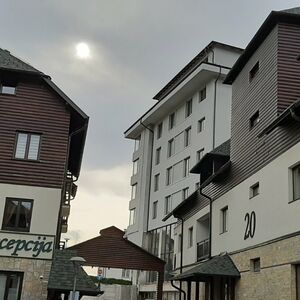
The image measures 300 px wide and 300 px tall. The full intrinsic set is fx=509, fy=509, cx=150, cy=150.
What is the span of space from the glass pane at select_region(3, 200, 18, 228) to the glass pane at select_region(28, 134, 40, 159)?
1.89m

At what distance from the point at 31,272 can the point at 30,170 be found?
3.72 metres

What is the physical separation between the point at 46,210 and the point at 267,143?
839 cm

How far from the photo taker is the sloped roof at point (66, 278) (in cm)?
1836

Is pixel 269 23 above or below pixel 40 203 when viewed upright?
above

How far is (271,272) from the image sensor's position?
1483 centimetres

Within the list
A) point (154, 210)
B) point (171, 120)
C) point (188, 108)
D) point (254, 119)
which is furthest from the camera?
point (154, 210)

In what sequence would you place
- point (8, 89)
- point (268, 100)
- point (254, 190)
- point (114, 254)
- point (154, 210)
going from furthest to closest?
point (154, 210) < point (114, 254) < point (8, 89) < point (254, 190) < point (268, 100)

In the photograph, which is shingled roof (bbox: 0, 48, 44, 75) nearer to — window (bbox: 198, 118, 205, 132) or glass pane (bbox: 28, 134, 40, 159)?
glass pane (bbox: 28, 134, 40, 159)

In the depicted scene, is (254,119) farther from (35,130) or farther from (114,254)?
(114,254)

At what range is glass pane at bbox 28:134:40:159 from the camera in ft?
63.5

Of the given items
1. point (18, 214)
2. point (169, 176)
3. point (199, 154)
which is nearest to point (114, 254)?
point (18, 214)

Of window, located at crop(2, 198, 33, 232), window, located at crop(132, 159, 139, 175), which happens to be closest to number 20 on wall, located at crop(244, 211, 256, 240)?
window, located at crop(2, 198, 33, 232)

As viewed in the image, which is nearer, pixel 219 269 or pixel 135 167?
pixel 219 269

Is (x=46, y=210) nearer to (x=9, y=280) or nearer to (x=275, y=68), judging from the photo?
(x=9, y=280)
